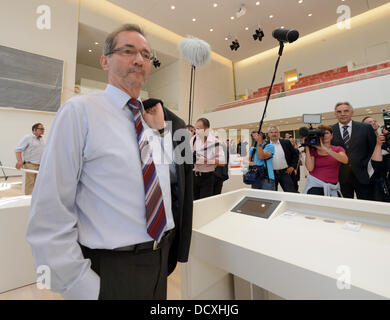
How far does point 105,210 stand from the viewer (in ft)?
2.09

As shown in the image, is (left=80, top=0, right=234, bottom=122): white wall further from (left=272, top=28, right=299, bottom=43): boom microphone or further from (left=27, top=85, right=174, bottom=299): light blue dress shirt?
(left=27, top=85, right=174, bottom=299): light blue dress shirt

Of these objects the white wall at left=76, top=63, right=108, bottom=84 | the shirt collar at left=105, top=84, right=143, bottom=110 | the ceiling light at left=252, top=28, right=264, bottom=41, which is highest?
the ceiling light at left=252, top=28, right=264, bottom=41

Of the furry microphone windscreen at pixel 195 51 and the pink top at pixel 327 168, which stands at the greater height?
the furry microphone windscreen at pixel 195 51

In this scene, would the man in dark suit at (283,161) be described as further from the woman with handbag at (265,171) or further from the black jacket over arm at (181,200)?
the black jacket over arm at (181,200)

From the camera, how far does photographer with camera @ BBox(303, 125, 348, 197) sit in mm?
1691

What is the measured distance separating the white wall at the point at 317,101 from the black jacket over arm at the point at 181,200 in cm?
825

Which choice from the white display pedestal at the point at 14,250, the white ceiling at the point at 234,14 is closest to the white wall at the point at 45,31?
the white ceiling at the point at 234,14

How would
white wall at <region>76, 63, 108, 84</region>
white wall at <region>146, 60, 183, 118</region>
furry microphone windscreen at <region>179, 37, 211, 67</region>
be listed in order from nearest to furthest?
furry microphone windscreen at <region>179, 37, 211, 67</region> → white wall at <region>146, 60, 183, 118</region> → white wall at <region>76, 63, 108, 84</region>

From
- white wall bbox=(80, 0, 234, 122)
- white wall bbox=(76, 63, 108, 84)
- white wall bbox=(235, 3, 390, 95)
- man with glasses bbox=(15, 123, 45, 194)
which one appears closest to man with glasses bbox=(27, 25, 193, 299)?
man with glasses bbox=(15, 123, 45, 194)

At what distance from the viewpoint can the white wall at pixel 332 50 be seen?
339 inches

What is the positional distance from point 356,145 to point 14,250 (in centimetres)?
323

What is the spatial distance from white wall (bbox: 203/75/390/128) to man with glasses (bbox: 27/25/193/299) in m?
8.41

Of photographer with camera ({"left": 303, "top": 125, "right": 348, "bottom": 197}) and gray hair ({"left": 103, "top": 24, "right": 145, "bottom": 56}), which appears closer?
gray hair ({"left": 103, "top": 24, "right": 145, "bottom": 56})

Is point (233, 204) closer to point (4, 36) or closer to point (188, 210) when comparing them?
point (188, 210)
